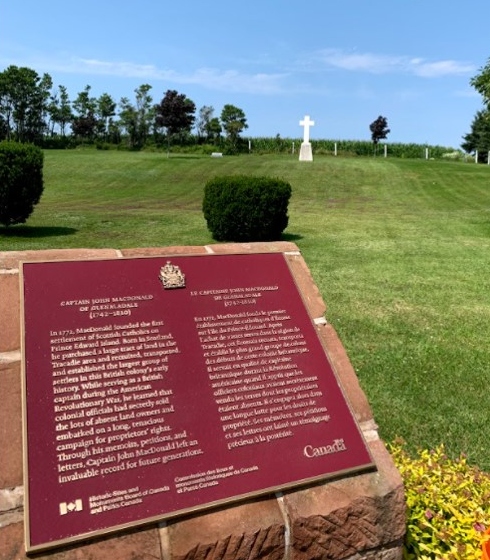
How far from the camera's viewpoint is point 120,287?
290cm

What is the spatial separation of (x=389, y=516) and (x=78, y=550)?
147 cm

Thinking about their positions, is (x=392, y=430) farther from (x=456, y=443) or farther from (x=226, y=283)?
(x=226, y=283)

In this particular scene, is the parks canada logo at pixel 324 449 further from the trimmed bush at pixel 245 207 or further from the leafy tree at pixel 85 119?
the leafy tree at pixel 85 119

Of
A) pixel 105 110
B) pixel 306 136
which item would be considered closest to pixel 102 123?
pixel 105 110

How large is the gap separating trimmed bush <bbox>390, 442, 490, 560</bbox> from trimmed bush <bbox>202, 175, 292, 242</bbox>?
8713 millimetres

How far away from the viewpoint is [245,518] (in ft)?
7.91

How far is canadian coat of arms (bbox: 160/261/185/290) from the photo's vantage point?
9.81ft

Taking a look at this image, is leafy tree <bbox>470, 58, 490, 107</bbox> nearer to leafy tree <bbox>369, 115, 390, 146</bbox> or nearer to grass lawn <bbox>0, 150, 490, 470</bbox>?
grass lawn <bbox>0, 150, 490, 470</bbox>

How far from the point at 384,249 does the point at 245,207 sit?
305 centimetres

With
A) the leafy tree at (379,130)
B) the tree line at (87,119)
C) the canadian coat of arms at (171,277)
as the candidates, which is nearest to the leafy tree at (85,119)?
the tree line at (87,119)

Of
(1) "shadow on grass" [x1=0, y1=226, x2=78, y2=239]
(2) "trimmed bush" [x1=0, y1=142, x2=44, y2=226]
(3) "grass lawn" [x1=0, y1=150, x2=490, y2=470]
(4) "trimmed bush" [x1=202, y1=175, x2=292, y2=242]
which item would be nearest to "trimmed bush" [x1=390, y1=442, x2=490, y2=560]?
(3) "grass lawn" [x1=0, y1=150, x2=490, y2=470]

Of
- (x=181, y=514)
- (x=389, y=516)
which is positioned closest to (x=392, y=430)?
(x=389, y=516)

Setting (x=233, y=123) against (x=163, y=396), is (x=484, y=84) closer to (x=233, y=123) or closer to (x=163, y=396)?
(x=163, y=396)

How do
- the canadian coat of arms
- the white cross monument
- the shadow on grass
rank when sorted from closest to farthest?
the canadian coat of arms → the shadow on grass → the white cross monument
